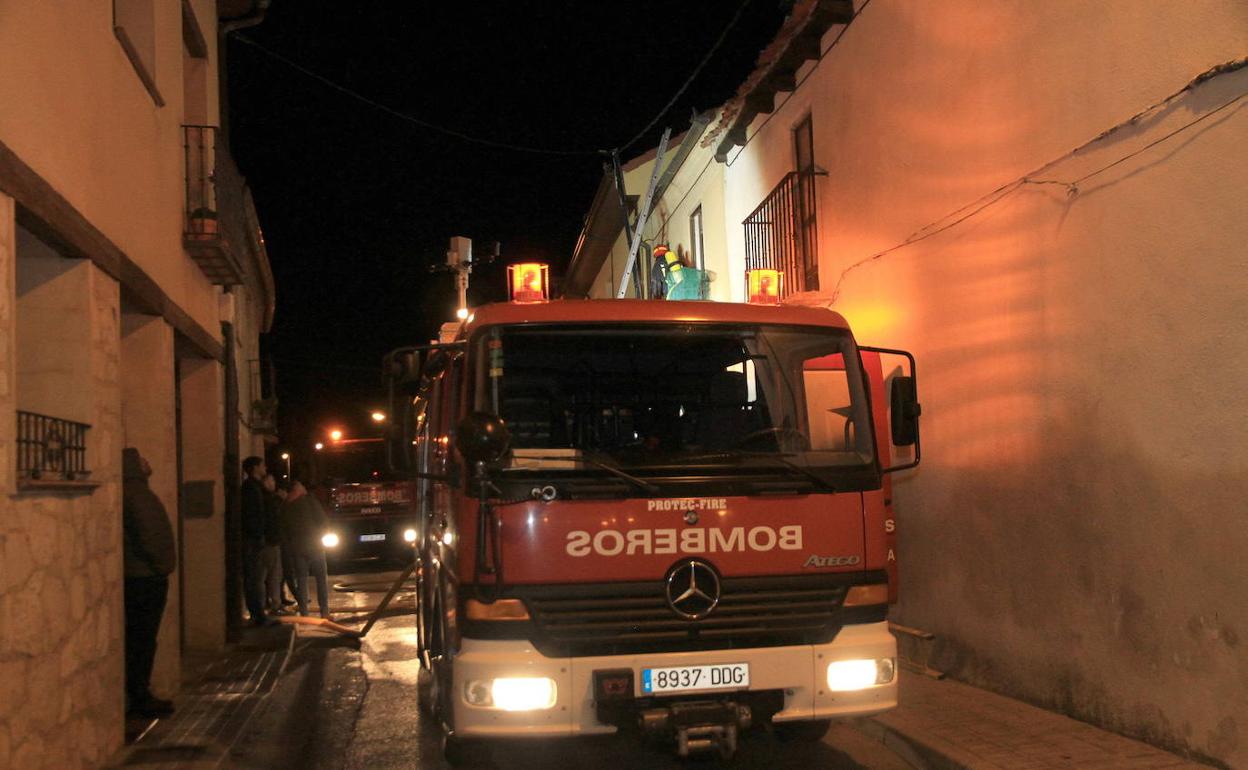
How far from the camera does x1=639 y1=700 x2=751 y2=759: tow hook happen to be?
497 centimetres

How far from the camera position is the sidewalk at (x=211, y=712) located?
20.7 feet

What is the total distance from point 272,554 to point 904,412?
28.8 ft

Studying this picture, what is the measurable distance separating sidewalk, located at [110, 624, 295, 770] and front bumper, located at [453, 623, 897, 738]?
6.91 ft

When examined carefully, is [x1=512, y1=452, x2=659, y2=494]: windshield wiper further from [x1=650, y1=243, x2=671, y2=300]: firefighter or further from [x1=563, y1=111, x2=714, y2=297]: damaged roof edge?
[x1=563, y1=111, x2=714, y2=297]: damaged roof edge

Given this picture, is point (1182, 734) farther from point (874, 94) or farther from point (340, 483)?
point (340, 483)

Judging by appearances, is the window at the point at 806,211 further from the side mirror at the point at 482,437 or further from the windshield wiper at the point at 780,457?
the side mirror at the point at 482,437

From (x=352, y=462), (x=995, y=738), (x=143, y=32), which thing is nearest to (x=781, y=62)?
(x=143, y=32)

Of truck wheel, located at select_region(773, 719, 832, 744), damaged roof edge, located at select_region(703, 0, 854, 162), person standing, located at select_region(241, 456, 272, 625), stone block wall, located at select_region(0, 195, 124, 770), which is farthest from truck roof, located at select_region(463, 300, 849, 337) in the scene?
person standing, located at select_region(241, 456, 272, 625)

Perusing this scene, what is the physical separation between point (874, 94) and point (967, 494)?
12.3 feet

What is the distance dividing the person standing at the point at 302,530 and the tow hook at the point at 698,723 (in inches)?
319

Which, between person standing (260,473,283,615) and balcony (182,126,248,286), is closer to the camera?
balcony (182,126,248,286)

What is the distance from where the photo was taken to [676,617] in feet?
16.8

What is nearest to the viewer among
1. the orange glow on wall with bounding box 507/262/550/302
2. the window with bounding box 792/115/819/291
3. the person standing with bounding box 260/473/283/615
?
the window with bounding box 792/115/819/291

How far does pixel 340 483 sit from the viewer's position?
2078 centimetres
